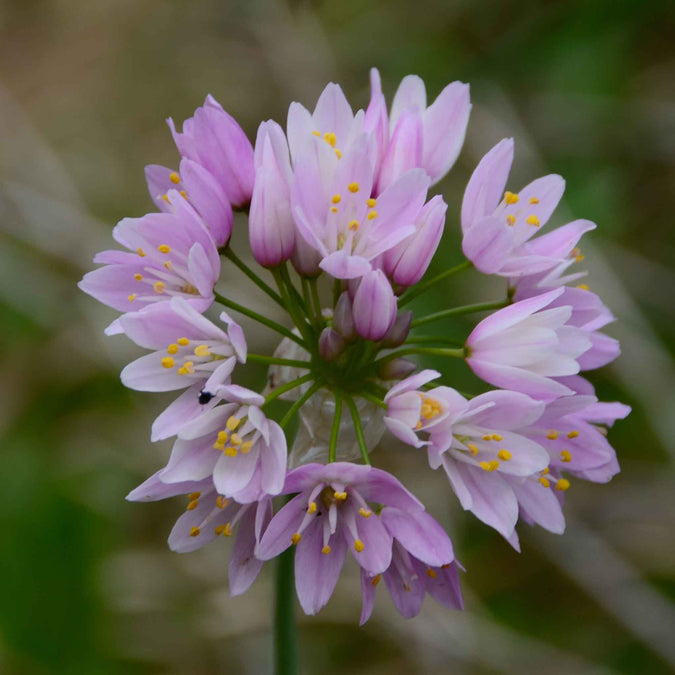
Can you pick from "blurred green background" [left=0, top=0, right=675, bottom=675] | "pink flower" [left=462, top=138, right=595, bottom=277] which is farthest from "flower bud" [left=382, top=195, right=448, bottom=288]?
"blurred green background" [left=0, top=0, right=675, bottom=675]

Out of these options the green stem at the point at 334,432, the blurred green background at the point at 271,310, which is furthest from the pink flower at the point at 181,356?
the blurred green background at the point at 271,310

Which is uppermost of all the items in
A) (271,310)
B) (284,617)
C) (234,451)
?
(271,310)

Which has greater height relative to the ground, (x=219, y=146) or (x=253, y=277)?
(x=219, y=146)

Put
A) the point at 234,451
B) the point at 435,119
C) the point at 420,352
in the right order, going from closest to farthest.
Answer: the point at 234,451 → the point at 420,352 → the point at 435,119

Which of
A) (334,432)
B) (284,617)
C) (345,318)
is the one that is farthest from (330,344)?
(284,617)

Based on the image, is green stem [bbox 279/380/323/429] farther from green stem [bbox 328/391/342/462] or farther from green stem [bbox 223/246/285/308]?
green stem [bbox 223/246/285/308]

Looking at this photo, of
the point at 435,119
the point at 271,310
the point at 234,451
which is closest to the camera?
the point at 234,451

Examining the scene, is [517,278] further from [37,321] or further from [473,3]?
[473,3]

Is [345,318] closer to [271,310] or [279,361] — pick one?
[279,361]
